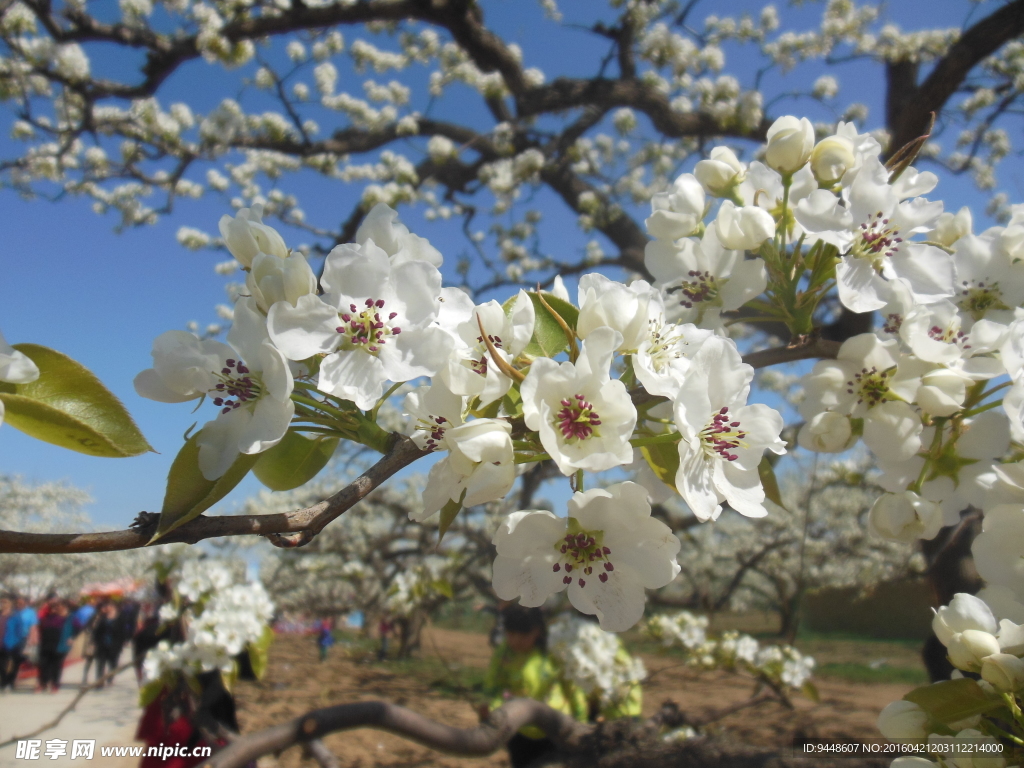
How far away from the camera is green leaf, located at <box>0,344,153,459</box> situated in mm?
591

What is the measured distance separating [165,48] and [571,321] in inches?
196

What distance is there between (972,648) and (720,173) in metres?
0.80

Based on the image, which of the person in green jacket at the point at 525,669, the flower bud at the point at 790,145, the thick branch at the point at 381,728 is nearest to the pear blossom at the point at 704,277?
the flower bud at the point at 790,145

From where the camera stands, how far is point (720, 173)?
42.2 inches

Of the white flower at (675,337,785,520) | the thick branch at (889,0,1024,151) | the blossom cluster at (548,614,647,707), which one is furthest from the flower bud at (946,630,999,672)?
the blossom cluster at (548,614,647,707)

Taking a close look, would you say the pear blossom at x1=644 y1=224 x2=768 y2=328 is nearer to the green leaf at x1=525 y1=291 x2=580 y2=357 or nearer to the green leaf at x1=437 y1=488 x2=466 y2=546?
the green leaf at x1=525 y1=291 x2=580 y2=357

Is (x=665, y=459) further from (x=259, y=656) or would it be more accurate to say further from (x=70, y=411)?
(x=259, y=656)

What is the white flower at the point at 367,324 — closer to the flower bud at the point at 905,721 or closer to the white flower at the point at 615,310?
the white flower at the point at 615,310

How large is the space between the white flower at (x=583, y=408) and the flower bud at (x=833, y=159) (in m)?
0.58

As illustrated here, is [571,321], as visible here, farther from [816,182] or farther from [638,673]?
[638,673]

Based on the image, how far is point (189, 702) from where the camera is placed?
3.48 meters

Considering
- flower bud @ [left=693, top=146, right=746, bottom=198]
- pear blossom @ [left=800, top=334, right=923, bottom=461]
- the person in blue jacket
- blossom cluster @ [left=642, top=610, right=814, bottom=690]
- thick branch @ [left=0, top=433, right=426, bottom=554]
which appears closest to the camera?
thick branch @ [left=0, top=433, right=426, bottom=554]

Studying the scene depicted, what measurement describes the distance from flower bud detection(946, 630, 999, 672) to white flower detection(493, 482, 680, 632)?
1.55 ft

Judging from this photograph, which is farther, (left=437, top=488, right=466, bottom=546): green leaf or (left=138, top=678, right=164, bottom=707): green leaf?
(left=138, top=678, right=164, bottom=707): green leaf
